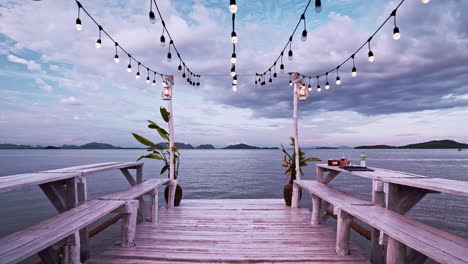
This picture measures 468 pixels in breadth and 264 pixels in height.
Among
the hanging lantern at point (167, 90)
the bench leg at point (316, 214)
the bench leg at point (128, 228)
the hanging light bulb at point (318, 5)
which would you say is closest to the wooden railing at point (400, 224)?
the bench leg at point (316, 214)

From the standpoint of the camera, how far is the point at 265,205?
5305 millimetres

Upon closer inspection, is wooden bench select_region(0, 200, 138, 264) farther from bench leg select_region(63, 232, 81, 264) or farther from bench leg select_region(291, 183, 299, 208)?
bench leg select_region(291, 183, 299, 208)

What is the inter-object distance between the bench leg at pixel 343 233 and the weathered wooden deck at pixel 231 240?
0.27 ft

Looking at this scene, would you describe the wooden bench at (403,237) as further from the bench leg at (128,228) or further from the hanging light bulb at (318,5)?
the bench leg at (128,228)

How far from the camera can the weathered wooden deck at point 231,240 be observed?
8.89 feet

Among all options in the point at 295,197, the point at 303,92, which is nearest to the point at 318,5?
the point at 303,92

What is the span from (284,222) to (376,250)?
1.64 meters

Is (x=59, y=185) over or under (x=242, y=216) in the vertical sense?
over

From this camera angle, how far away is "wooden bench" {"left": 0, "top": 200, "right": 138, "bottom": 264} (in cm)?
163

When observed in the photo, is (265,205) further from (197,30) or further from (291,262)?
(197,30)

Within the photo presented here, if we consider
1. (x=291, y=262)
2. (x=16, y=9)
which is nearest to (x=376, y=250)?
(x=291, y=262)

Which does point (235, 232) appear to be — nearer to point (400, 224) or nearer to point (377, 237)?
point (377, 237)

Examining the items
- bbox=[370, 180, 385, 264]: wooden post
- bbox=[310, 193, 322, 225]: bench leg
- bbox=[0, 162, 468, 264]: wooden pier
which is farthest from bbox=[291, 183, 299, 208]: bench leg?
bbox=[370, 180, 385, 264]: wooden post

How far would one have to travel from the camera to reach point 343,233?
287 cm
